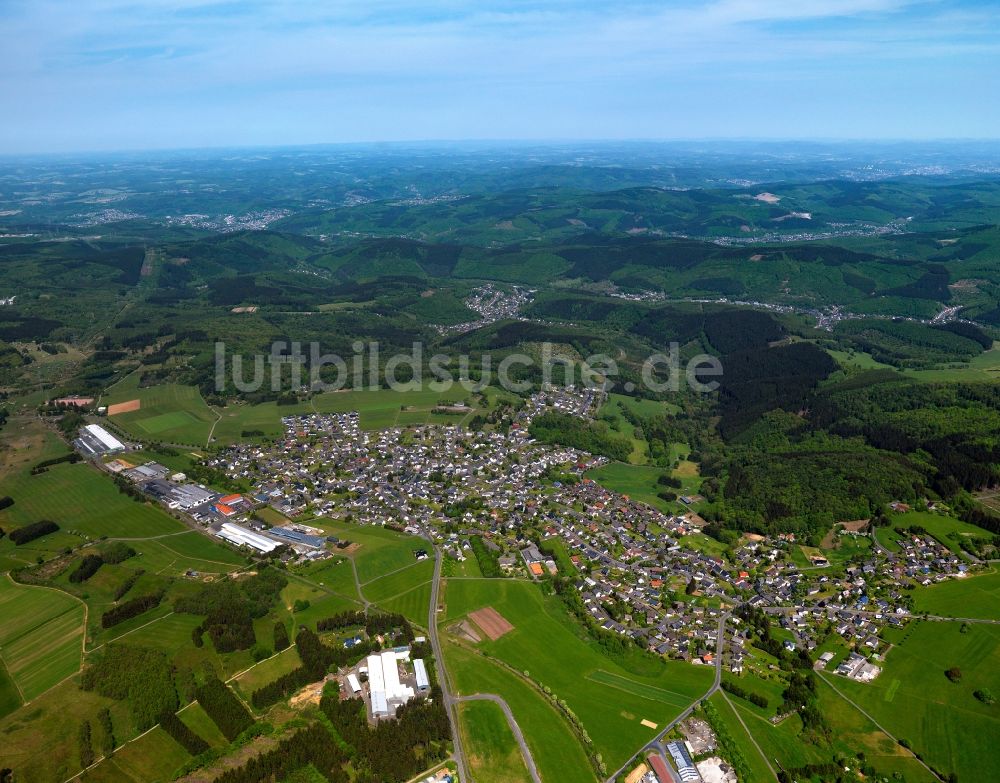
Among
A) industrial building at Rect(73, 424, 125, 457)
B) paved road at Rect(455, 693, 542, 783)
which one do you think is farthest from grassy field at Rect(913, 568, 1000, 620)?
industrial building at Rect(73, 424, 125, 457)

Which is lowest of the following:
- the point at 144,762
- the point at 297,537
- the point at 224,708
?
the point at 297,537

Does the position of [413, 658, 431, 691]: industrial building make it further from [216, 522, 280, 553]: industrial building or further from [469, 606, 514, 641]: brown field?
[216, 522, 280, 553]: industrial building

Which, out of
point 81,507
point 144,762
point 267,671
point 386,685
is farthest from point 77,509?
point 386,685

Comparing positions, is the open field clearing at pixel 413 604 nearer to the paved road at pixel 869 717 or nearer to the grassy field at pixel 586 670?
the grassy field at pixel 586 670

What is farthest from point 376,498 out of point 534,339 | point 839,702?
point 534,339

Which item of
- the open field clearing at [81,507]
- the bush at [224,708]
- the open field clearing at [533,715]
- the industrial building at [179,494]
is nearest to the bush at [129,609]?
the bush at [224,708]

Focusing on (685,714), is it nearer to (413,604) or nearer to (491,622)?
(491,622)
